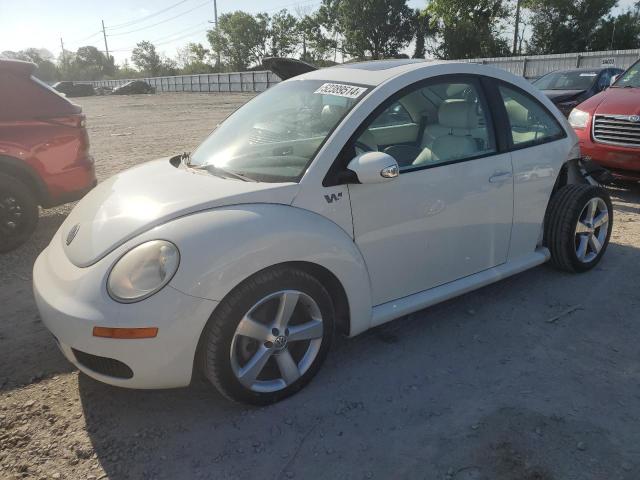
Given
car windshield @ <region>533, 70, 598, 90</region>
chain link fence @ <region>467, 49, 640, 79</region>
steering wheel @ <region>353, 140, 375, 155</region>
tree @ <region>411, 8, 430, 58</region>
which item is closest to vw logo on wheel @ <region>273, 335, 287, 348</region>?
steering wheel @ <region>353, 140, 375, 155</region>

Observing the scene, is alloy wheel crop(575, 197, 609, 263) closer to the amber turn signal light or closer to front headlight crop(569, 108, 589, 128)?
front headlight crop(569, 108, 589, 128)

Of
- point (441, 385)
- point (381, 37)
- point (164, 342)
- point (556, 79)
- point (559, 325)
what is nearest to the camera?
point (164, 342)

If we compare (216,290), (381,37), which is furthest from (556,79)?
(381,37)

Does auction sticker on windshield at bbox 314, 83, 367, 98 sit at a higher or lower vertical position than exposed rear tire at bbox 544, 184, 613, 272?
higher

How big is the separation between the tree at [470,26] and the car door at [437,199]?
42.2m

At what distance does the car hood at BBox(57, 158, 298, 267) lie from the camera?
8.08 ft

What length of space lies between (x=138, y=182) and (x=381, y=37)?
6280 cm

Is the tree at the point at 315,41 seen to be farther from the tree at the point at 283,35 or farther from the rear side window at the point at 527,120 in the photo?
the rear side window at the point at 527,120

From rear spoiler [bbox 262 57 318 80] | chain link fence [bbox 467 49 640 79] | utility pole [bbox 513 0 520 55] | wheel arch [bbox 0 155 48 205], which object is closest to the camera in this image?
rear spoiler [bbox 262 57 318 80]

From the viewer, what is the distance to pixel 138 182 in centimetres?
305

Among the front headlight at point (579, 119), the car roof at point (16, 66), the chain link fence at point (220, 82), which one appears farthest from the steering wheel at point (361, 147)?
the chain link fence at point (220, 82)

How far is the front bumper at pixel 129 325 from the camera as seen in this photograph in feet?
7.25

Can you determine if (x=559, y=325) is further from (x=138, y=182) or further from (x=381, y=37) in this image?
(x=381, y=37)

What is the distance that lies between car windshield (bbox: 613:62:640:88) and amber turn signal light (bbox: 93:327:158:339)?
7.16m
